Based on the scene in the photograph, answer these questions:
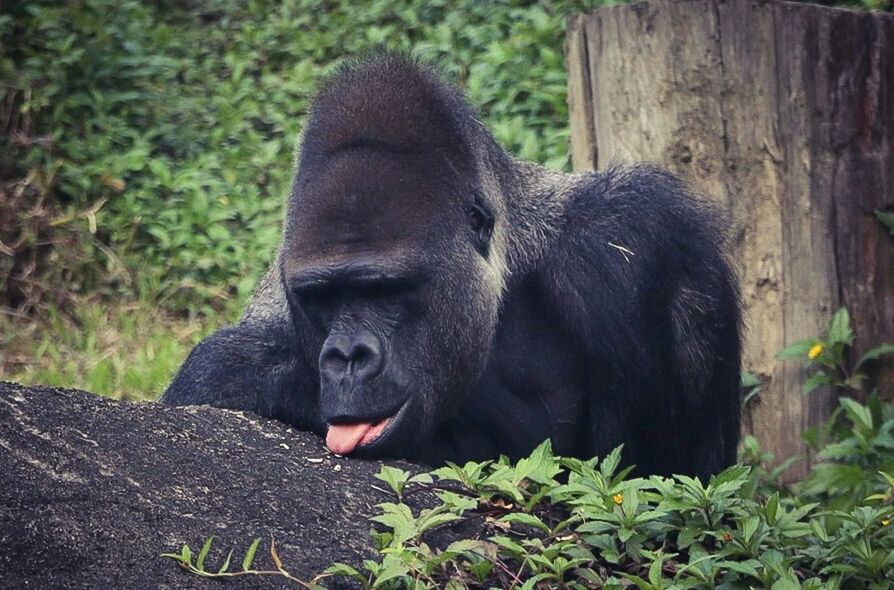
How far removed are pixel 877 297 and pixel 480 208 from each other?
201 centimetres

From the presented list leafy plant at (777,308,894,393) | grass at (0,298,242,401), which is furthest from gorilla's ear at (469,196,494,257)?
grass at (0,298,242,401)

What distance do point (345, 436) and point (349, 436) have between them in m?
0.01

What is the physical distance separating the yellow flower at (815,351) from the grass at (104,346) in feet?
9.74

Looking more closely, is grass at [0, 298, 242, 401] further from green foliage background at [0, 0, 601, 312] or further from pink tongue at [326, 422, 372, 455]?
pink tongue at [326, 422, 372, 455]

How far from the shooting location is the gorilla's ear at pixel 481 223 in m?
4.61

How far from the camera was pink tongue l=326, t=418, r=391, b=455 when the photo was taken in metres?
3.98

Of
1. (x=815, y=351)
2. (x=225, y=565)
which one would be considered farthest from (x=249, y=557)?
(x=815, y=351)

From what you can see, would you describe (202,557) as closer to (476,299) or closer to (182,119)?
(476,299)

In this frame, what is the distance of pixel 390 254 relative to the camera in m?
Result: 4.16

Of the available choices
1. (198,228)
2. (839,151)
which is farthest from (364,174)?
(198,228)

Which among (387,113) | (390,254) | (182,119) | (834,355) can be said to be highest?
(182,119)

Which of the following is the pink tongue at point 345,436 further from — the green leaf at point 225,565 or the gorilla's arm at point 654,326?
the gorilla's arm at point 654,326

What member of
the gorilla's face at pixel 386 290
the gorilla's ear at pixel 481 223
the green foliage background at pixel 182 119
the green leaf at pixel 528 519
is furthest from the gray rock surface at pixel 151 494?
the green foliage background at pixel 182 119

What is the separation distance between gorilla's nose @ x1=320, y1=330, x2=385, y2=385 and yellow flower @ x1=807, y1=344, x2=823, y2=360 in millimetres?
2295
